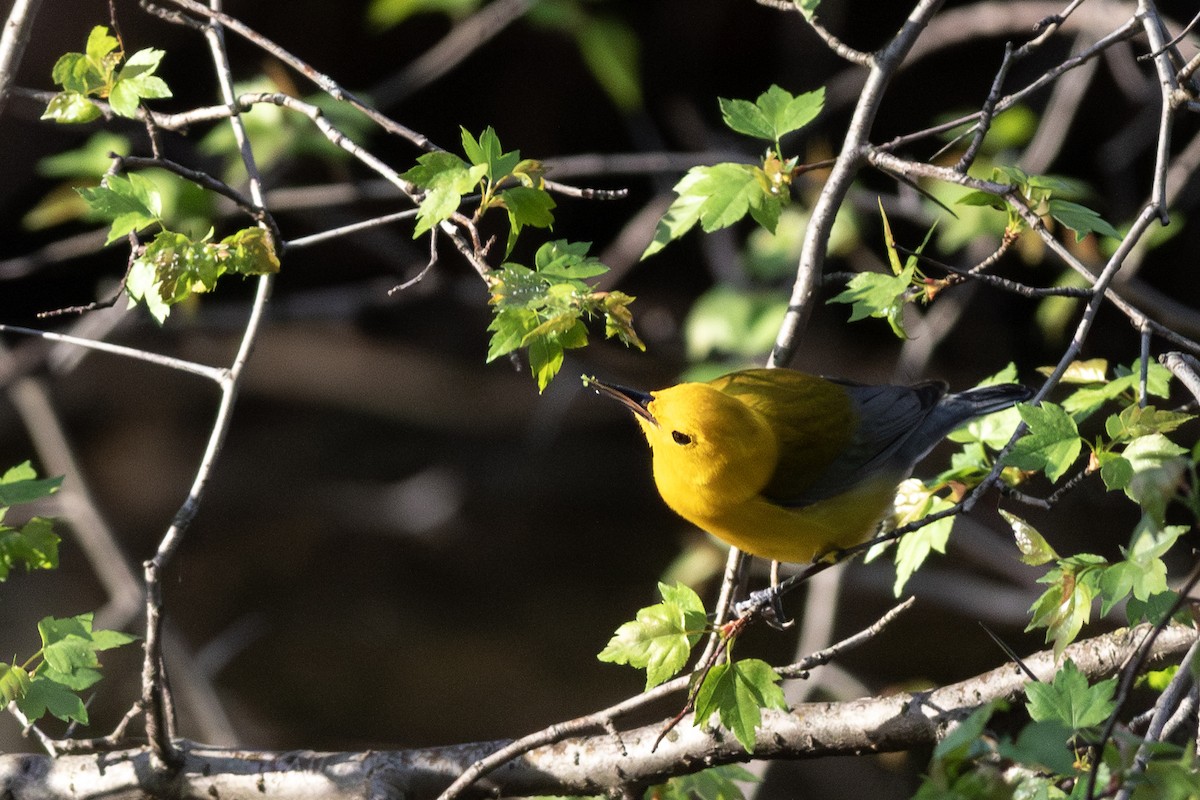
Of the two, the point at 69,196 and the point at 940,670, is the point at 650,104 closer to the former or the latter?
the point at 69,196

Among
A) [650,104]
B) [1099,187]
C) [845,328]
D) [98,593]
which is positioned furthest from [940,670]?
[98,593]

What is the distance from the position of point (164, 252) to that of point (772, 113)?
1.28 m

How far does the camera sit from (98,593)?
802 centimetres

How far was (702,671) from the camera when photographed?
229 centimetres

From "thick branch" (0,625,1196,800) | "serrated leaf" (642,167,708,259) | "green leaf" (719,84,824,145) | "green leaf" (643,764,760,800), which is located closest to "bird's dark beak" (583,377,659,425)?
"serrated leaf" (642,167,708,259)

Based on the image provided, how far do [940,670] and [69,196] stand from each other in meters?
5.97

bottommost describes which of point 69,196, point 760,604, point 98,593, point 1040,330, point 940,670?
point 940,670

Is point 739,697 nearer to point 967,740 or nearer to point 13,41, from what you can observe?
point 967,740

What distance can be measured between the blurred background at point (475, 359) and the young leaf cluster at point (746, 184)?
228cm

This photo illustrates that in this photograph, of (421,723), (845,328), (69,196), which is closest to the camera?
(69,196)

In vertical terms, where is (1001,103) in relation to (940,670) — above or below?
above

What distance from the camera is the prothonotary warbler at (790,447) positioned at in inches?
128

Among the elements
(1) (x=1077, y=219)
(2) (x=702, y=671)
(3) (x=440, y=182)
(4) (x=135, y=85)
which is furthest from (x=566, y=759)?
(4) (x=135, y=85)

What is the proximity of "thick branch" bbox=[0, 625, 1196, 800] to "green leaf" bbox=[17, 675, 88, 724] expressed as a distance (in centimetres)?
47
